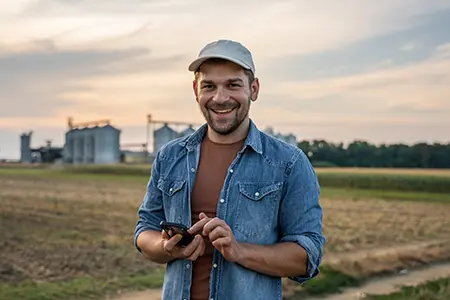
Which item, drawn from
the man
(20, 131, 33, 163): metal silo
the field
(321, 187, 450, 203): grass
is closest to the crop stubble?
the field

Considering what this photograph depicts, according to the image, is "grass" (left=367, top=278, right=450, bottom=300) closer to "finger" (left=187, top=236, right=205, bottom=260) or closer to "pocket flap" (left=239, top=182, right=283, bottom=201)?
"pocket flap" (left=239, top=182, right=283, bottom=201)

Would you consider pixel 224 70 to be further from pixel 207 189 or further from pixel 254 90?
pixel 207 189

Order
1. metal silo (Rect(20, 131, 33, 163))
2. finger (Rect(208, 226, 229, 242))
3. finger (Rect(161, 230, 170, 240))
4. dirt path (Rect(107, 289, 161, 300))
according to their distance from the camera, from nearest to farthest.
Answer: finger (Rect(208, 226, 229, 242)) < finger (Rect(161, 230, 170, 240)) < dirt path (Rect(107, 289, 161, 300)) < metal silo (Rect(20, 131, 33, 163))

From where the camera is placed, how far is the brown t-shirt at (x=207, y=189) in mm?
2480

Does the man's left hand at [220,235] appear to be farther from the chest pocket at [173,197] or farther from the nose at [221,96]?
the nose at [221,96]

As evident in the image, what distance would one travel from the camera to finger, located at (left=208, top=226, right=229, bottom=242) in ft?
7.46

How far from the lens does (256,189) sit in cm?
247

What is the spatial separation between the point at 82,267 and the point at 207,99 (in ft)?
25.6

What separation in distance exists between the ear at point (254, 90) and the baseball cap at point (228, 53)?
82 millimetres

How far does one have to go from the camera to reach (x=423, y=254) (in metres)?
12.2

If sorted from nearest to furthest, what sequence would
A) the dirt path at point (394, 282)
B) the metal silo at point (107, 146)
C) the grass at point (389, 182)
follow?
the dirt path at point (394, 282) → the grass at point (389, 182) → the metal silo at point (107, 146)

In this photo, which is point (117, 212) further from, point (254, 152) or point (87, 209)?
point (254, 152)

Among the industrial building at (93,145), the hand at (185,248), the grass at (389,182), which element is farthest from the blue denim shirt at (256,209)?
the industrial building at (93,145)

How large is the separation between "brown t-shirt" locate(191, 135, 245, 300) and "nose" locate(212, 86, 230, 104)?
0.20 m
